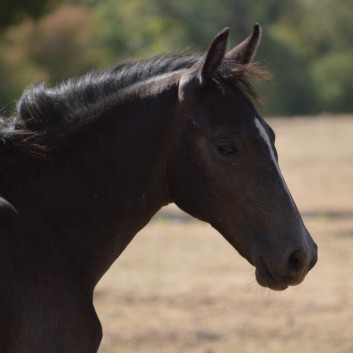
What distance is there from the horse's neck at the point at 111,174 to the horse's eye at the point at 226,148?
0.23m

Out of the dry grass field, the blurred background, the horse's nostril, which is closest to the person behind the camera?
the horse's nostril

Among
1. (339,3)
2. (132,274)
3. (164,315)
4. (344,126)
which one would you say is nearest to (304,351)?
(164,315)

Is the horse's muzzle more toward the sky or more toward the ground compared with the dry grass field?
more toward the sky

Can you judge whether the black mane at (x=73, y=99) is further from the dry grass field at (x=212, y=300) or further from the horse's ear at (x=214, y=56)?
the dry grass field at (x=212, y=300)

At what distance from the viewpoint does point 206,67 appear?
13.5ft

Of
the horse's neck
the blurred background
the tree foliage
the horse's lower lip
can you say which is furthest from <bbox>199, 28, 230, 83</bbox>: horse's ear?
the tree foliage

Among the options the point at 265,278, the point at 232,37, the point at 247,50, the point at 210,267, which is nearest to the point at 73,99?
the point at 247,50

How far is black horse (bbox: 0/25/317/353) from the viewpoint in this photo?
4020 mm

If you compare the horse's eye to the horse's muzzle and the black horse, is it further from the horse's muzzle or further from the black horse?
the horse's muzzle

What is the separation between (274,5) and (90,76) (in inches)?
2181

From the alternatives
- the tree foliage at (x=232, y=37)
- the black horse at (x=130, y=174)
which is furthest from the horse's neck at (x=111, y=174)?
the tree foliage at (x=232, y=37)

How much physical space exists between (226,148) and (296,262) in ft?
1.71

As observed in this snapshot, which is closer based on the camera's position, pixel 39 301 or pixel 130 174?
pixel 39 301

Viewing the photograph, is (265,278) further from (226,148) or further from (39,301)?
(39,301)
